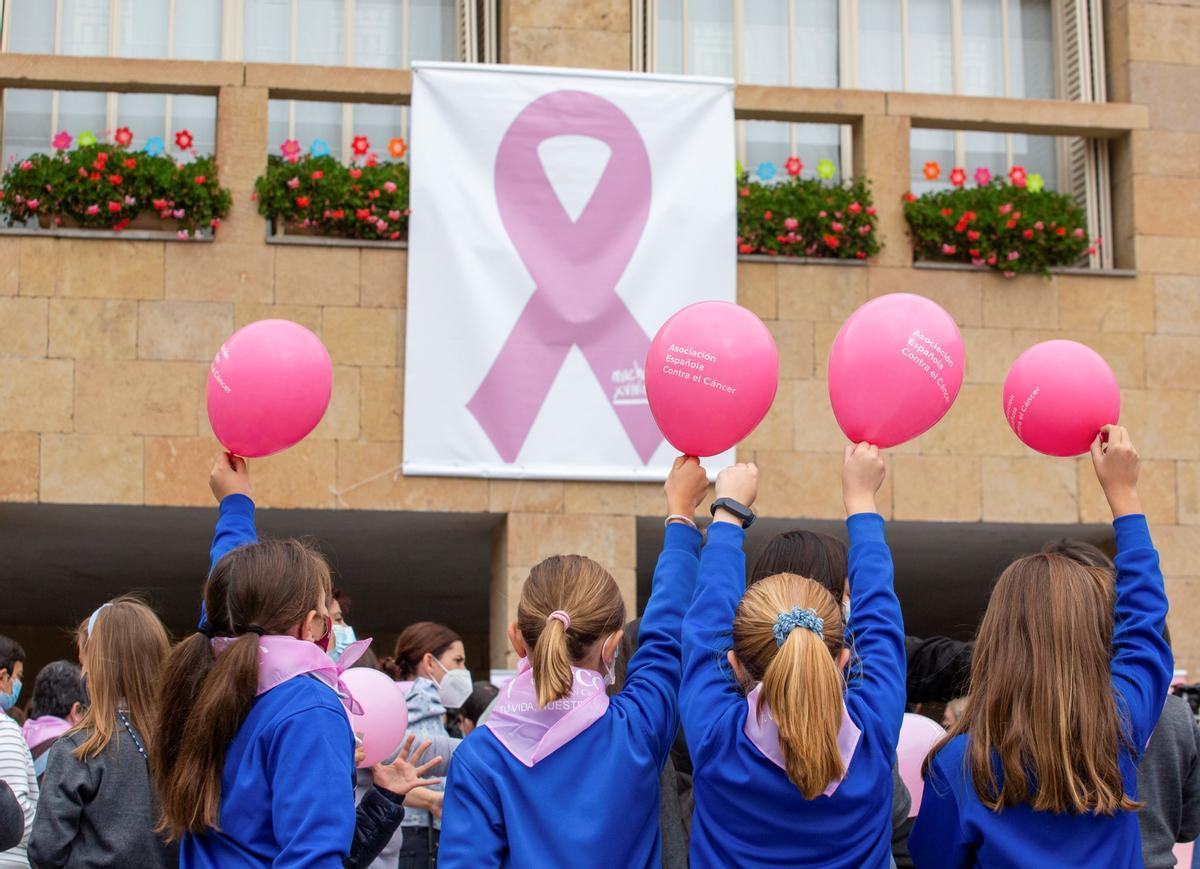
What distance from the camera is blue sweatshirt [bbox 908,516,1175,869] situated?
301cm

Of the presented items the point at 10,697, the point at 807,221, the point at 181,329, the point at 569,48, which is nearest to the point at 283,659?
the point at 10,697

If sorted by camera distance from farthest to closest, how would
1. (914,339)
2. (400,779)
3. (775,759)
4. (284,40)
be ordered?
(284,40), (400,779), (914,339), (775,759)

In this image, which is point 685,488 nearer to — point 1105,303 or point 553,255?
point 553,255

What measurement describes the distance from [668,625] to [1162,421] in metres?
7.30

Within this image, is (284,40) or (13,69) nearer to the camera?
(13,69)

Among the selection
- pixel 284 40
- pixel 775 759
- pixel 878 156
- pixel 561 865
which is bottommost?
pixel 561 865

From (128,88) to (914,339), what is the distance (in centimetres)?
702

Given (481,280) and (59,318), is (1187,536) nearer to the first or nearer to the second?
(481,280)

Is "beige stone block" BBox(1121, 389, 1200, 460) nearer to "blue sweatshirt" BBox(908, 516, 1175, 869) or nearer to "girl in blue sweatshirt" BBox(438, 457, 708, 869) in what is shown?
"blue sweatshirt" BBox(908, 516, 1175, 869)

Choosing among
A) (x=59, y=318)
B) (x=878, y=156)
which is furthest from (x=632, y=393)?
(x=59, y=318)

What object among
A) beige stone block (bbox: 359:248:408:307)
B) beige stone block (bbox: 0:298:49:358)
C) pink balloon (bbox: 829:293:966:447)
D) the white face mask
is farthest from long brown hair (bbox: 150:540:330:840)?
beige stone block (bbox: 0:298:49:358)

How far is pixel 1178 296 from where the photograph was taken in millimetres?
9867

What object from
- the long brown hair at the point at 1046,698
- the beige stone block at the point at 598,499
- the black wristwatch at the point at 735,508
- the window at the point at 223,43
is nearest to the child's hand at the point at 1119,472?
the long brown hair at the point at 1046,698

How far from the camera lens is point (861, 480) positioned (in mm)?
3311
